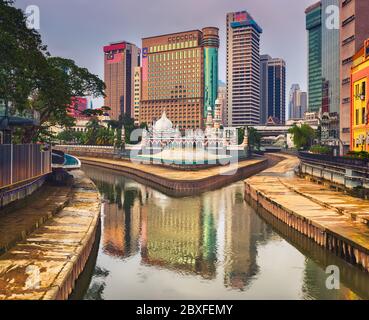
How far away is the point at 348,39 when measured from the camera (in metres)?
94.1

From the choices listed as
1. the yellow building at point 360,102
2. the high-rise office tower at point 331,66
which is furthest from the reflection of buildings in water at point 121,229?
the high-rise office tower at point 331,66

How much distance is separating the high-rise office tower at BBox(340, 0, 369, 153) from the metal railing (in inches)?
2609

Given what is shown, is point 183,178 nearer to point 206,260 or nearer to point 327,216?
point 327,216

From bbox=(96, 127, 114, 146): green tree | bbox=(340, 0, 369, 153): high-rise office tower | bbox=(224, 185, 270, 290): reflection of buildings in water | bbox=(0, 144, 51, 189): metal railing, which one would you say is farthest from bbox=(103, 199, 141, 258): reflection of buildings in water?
bbox=(96, 127, 114, 146): green tree

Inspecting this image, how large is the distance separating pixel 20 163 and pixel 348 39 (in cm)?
7970

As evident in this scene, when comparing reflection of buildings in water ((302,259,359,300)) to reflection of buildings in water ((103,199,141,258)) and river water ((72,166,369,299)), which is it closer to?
river water ((72,166,369,299))

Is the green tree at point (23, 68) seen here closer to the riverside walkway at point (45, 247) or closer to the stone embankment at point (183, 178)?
the riverside walkway at point (45, 247)

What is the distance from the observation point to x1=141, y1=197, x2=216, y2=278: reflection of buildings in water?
31.9 metres

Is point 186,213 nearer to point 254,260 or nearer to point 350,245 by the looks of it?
point 254,260

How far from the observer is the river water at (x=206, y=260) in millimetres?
26219

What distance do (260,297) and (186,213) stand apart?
27.5 meters

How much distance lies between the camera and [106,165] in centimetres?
12500

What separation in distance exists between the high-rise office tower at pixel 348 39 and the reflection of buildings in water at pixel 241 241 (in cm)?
4184
